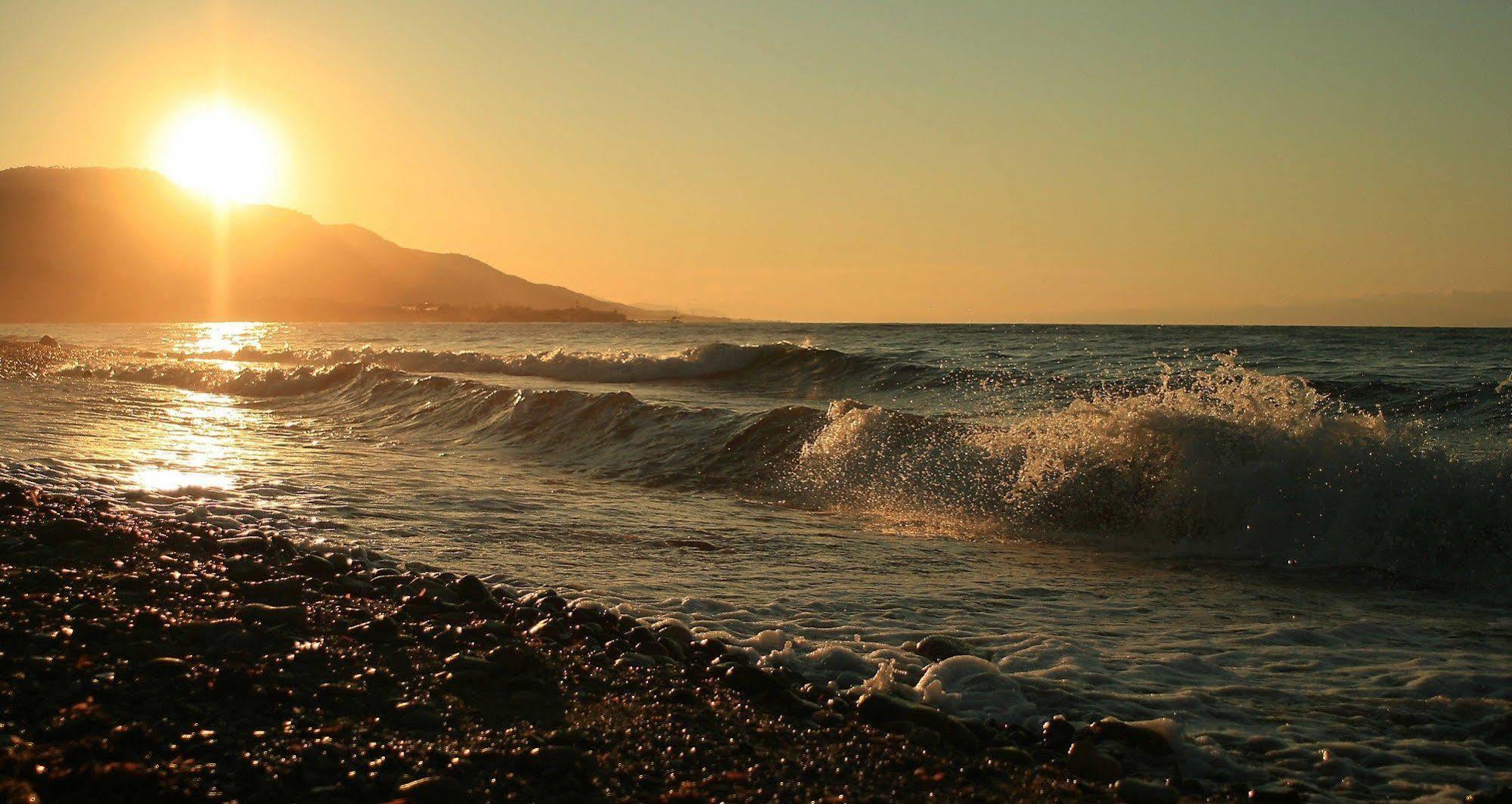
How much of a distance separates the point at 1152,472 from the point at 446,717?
6.28 metres

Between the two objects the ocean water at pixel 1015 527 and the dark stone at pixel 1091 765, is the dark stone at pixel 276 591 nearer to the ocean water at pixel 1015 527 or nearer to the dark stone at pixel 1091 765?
the ocean water at pixel 1015 527

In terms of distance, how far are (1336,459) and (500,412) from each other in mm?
10569

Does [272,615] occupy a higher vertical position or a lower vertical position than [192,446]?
higher

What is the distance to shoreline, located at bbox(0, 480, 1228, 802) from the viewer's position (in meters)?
2.80

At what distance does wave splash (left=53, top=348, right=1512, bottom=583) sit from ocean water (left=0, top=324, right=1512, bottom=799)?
0.03m

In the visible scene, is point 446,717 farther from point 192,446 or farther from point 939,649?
point 192,446

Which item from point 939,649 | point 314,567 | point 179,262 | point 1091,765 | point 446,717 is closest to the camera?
point 1091,765

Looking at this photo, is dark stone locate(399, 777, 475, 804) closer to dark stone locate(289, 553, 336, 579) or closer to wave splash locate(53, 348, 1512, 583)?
dark stone locate(289, 553, 336, 579)

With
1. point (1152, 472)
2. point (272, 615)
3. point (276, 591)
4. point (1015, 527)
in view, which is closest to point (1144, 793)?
point (272, 615)

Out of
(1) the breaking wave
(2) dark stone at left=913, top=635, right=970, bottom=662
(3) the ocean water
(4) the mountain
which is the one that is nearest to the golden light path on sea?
(3) the ocean water

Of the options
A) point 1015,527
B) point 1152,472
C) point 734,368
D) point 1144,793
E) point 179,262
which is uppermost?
point 179,262

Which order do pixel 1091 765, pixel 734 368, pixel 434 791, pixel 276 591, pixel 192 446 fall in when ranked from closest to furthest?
pixel 434 791 < pixel 1091 765 < pixel 276 591 < pixel 192 446 < pixel 734 368

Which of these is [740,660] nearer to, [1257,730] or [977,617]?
[977,617]

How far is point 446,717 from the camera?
327cm
